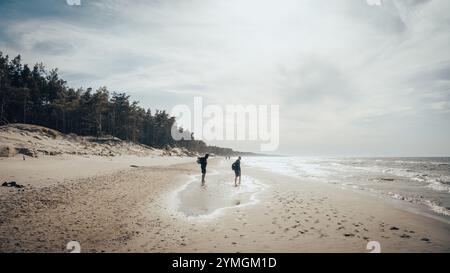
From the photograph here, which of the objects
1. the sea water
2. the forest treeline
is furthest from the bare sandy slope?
the forest treeline

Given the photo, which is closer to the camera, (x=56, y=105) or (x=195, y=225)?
(x=195, y=225)

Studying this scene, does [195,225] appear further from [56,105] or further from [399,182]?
[56,105]

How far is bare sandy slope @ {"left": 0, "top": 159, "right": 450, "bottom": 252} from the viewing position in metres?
7.46

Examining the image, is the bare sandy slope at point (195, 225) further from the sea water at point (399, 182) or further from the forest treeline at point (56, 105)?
the forest treeline at point (56, 105)

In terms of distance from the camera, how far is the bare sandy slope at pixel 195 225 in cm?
746

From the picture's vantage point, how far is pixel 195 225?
952 centimetres

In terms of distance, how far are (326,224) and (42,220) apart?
10.6 meters

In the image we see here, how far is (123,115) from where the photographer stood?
8338 centimetres

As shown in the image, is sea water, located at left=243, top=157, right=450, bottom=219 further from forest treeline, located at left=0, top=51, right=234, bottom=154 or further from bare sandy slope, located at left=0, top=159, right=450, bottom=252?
forest treeline, located at left=0, top=51, right=234, bottom=154

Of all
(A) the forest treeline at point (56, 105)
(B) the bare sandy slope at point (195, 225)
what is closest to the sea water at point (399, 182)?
(B) the bare sandy slope at point (195, 225)

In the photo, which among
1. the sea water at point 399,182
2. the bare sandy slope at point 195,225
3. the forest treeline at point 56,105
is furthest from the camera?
the forest treeline at point 56,105

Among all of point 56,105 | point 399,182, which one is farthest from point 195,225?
point 56,105
